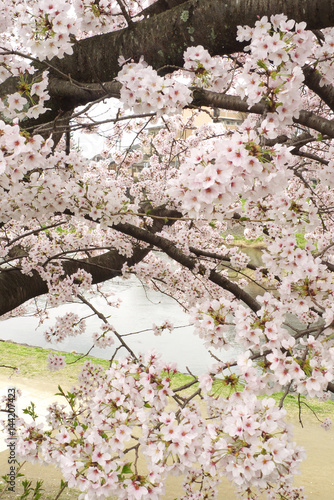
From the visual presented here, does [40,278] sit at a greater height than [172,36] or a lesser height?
lesser

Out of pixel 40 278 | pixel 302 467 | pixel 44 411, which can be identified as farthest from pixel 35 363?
pixel 40 278

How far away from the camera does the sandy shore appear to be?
469 centimetres

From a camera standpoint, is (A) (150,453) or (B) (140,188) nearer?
(A) (150,453)

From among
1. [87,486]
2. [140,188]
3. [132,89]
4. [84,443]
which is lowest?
[87,486]

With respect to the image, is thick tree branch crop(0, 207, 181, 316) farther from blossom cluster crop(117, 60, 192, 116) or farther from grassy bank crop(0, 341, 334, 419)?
grassy bank crop(0, 341, 334, 419)

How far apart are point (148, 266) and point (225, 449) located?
303 cm

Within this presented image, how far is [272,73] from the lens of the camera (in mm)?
1423

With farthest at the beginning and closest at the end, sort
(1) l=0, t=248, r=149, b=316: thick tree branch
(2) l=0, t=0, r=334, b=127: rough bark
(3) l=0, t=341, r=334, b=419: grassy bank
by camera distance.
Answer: (3) l=0, t=341, r=334, b=419: grassy bank, (1) l=0, t=248, r=149, b=316: thick tree branch, (2) l=0, t=0, r=334, b=127: rough bark

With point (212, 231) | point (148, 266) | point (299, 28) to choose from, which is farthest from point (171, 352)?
point (299, 28)

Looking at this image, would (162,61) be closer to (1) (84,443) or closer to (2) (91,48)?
(2) (91,48)

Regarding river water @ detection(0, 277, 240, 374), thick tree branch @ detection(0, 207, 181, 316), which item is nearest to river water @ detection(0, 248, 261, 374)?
river water @ detection(0, 277, 240, 374)

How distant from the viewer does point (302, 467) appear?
18.2 feet

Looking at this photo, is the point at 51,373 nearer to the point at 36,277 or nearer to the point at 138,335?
the point at 138,335

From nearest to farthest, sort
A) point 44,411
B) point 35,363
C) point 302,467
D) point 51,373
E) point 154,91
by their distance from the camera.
Answer: point 154,91
point 302,467
point 44,411
point 51,373
point 35,363
